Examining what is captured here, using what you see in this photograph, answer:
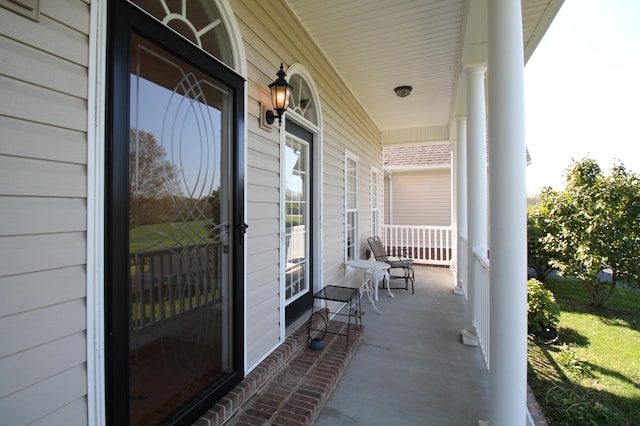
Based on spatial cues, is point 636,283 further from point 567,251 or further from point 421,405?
point 421,405

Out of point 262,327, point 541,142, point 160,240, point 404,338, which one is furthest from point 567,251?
point 541,142

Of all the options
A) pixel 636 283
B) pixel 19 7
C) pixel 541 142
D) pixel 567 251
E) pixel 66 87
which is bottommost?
pixel 636 283

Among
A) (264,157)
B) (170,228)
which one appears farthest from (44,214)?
(264,157)

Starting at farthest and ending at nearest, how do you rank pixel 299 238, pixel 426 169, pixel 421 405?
pixel 426 169, pixel 299 238, pixel 421 405

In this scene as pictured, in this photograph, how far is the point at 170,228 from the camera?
5.51ft

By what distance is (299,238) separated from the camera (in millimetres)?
3451

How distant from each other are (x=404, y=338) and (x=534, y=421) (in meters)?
1.59

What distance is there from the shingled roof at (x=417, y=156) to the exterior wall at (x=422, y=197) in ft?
1.99

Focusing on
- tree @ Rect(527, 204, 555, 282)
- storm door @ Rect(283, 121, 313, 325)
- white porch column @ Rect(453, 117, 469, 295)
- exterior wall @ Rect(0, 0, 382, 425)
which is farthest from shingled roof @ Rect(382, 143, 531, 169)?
exterior wall @ Rect(0, 0, 382, 425)

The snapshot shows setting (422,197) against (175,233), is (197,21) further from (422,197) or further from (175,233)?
(422,197)

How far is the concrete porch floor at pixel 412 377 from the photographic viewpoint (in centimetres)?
222

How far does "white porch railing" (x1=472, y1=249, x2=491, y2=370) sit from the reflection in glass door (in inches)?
85.8

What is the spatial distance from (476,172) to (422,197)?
8.70 metres

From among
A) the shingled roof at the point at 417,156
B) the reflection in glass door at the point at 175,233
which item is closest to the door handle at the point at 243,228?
the reflection in glass door at the point at 175,233
